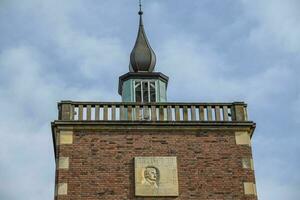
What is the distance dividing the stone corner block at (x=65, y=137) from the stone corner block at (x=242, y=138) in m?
4.49

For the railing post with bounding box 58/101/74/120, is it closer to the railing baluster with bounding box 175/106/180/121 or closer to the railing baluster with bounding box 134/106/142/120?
the railing baluster with bounding box 134/106/142/120

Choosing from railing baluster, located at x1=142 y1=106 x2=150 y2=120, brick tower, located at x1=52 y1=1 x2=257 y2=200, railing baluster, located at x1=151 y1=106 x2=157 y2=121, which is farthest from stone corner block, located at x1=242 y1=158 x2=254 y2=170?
railing baluster, located at x1=142 y1=106 x2=150 y2=120

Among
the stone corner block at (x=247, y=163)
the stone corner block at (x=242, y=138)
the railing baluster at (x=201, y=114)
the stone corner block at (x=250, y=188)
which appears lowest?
the stone corner block at (x=250, y=188)

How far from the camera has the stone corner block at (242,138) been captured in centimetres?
1997

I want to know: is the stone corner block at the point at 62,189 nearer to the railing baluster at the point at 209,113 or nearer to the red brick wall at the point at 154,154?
the red brick wall at the point at 154,154

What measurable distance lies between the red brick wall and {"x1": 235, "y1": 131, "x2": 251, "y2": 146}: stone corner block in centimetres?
→ 12

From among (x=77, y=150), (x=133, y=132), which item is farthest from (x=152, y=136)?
(x=77, y=150)

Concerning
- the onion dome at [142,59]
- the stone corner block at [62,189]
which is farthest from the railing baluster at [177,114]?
the onion dome at [142,59]

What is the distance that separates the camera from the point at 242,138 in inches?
789

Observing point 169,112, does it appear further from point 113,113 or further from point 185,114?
point 113,113

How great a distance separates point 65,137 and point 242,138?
4796 mm

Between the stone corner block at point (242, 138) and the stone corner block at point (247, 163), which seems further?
the stone corner block at point (242, 138)

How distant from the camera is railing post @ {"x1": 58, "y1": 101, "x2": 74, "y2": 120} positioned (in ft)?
65.7

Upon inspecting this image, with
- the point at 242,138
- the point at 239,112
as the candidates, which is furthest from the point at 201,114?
the point at 242,138
